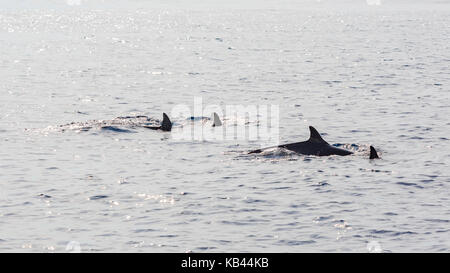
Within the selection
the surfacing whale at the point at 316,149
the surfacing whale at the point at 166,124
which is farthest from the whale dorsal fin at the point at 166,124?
the surfacing whale at the point at 316,149

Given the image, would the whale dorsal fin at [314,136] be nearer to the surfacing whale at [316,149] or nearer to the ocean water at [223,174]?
the surfacing whale at [316,149]

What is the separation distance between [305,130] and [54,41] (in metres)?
102

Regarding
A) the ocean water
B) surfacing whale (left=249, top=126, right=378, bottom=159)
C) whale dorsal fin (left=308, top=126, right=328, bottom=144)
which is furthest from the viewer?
surfacing whale (left=249, top=126, right=378, bottom=159)

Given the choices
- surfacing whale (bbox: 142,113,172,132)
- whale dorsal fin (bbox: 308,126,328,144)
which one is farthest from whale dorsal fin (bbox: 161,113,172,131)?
whale dorsal fin (bbox: 308,126,328,144)

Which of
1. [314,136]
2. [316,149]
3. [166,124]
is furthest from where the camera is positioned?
[166,124]

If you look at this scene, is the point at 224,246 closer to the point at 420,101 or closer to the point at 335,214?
the point at 335,214

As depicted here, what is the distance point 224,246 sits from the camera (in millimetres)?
18125

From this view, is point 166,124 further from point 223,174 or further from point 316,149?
point 223,174

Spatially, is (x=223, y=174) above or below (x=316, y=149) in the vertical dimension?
below

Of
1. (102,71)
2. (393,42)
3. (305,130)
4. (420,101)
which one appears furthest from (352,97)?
(393,42)

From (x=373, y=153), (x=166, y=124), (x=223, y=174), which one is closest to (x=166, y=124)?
(x=166, y=124)

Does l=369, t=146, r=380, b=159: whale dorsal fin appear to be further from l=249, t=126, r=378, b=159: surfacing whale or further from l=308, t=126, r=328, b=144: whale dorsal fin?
l=308, t=126, r=328, b=144: whale dorsal fin

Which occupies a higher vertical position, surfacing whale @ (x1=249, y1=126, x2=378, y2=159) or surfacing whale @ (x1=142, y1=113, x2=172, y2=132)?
surfacing whale @ (x1=142, y1=113, x2=172, y2=132)
